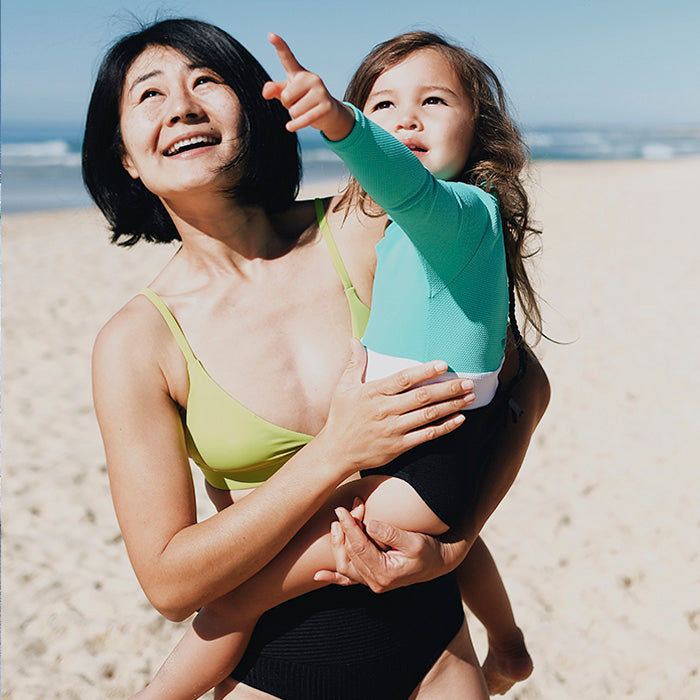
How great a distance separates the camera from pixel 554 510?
16.5ft

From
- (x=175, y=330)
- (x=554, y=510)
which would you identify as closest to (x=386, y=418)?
(x=175, y=330)

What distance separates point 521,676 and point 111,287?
26.9ft

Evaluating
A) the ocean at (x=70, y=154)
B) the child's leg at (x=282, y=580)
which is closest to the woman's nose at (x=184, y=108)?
the ocean at (x=70, y=154)

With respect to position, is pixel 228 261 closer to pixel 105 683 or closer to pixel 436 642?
pixel 436 642

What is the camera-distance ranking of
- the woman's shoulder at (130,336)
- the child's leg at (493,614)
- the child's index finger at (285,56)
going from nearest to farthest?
the child's index finger at (285,56) < the woman's shoulder at (130,336) < the child's leg at (493,614)

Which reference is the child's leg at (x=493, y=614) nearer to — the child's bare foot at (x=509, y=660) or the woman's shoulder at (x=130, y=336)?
the child's bare foot at (x=509, y=660)

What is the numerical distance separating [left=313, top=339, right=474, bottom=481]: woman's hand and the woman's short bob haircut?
62 centimetres

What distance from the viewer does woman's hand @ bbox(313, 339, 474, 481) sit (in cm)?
148

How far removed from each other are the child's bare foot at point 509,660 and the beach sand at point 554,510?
116 centimetres

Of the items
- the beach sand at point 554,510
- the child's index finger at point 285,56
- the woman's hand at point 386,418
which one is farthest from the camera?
the beach sand at point 554,510

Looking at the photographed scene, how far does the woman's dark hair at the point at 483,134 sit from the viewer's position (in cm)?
190

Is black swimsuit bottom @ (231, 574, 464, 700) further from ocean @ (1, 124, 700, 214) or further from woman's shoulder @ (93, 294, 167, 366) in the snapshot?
ocean @ (1, 124, 700, 214)

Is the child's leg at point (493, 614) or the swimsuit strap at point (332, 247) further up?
the swimsuit strap at point (332, 247)

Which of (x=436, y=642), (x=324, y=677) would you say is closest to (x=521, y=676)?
(x=436, y=642)
